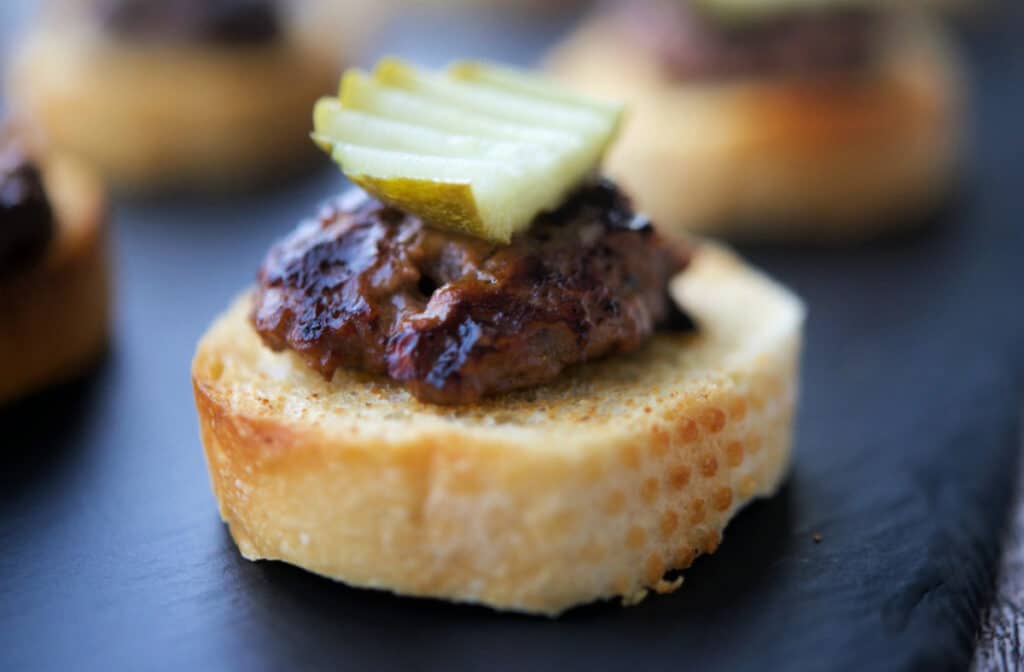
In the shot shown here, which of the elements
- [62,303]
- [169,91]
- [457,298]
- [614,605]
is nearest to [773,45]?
[169,91]

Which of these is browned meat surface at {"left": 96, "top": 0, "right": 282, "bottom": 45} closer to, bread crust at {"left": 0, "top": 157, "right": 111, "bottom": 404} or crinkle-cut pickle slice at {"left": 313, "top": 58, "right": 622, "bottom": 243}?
bread crust at {"left": 0, "top": 157, "right": 111, "bottom": 404}

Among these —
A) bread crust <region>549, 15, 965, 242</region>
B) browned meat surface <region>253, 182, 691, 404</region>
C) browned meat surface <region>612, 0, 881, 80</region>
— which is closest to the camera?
browned meat surface <region>253, 182, 691, 404</region>

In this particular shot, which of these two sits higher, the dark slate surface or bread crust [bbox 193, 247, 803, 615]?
bread crust [bbox 193, 247, 803, 615]

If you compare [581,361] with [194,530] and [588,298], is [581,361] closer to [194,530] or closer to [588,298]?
[588,298]

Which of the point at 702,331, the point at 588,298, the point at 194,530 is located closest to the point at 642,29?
the point at 702,331

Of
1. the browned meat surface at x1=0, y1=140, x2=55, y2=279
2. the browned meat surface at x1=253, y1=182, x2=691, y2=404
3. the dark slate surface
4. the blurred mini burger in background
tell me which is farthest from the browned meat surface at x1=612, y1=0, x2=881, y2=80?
the browned meat surface at x1=0, y1=140, x2=55, y2=279

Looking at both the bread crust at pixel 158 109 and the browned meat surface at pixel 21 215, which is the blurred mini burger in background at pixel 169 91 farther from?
the browned meat surface at pixel 21 215
